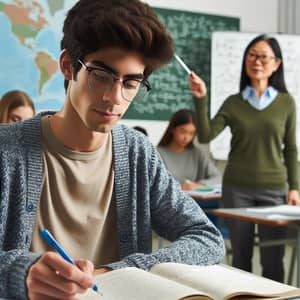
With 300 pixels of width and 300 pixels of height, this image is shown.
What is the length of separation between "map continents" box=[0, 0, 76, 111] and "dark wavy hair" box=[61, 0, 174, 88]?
3495mm

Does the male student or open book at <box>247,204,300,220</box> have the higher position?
the male student

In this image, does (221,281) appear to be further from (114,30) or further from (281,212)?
(281,212)

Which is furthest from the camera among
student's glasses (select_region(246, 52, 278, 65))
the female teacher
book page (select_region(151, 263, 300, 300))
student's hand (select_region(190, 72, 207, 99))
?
student's glasses (select_region(246, 52, 278, 65))

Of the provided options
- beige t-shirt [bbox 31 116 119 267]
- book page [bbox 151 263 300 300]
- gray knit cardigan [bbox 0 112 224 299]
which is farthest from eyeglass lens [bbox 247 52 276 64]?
book page [bbox 151 263 300 300]

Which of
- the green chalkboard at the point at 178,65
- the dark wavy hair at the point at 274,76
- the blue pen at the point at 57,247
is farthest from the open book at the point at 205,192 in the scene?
the blue pen at the point at 57,247

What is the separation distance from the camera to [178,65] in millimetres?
5309

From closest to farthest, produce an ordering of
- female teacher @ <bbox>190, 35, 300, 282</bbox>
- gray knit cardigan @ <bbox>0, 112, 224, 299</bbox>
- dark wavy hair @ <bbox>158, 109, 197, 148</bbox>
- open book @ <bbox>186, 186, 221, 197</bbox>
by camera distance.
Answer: gray knit cardigan @ <bbox>0, 112, 224, 299</bbox> → female teacher @ <bbox>190, 35, 300, 282</bbox> → open book @ <bbox>186, 186, 221, 197</bbox> → dark wavy hair @ <bbox>158, 109, 197, 148</bbox>

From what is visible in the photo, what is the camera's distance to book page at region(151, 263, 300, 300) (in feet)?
3.30

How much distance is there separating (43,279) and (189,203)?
22.5 inches

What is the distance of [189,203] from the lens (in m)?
1.42

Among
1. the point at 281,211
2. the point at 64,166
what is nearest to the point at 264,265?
the point at 281,211

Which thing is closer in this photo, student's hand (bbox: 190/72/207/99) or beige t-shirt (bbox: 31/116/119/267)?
beige t-shirt (bbox: 31/116/119/267)

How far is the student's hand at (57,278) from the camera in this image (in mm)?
884

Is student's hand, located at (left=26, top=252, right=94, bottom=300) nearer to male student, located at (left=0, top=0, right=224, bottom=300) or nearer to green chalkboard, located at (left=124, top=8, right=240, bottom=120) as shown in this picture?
male student, located at (left=0, top=0, right=224, bottom=300)
